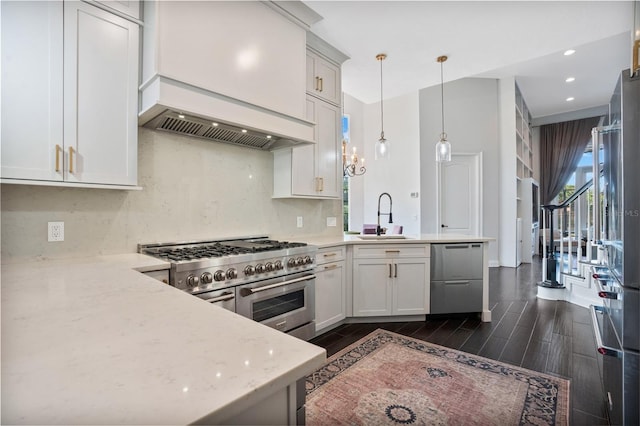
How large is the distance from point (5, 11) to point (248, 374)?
2106 mm

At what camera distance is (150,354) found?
579mm

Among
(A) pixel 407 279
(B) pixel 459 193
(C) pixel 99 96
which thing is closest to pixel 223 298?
(C) pixel 99 96

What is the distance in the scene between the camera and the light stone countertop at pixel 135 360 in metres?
0.43

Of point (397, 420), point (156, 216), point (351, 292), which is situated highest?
point (156, 216)

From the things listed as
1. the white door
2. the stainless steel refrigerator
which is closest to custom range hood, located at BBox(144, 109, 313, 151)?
the stainless steel refrigerator

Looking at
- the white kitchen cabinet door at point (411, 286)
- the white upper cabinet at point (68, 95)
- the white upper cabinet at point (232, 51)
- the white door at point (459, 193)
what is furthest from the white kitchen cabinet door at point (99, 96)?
the white door at point (459, 193)

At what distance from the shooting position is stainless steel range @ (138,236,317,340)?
1.80 metres

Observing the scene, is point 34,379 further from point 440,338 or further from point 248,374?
point 440,338

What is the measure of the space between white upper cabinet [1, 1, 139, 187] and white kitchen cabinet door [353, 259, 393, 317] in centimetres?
216

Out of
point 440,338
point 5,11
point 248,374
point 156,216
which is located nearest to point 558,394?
point 440,338

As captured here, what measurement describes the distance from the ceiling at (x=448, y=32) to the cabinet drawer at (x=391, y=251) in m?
2.04

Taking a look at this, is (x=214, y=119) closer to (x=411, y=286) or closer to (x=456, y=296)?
(x=411, y=286)

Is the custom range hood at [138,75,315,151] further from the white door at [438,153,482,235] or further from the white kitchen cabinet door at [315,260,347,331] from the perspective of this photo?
the white door at [438,153,482,235]

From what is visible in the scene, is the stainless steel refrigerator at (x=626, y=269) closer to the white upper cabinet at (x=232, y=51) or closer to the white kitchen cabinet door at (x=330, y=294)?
the white kitchen cabinet door at (x=330, y=294)
